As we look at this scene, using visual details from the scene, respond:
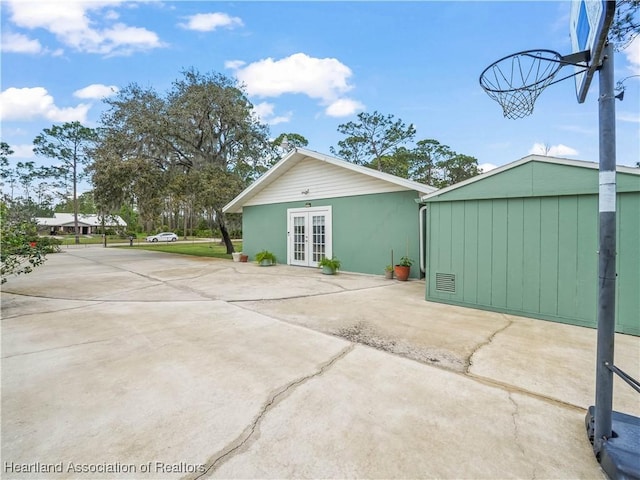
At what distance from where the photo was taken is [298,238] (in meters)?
10.6

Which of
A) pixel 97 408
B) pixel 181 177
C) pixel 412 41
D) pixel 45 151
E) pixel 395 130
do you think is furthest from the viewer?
pixel 45 151

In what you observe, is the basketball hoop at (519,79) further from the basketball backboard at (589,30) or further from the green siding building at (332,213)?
the green siding building at (332,213)

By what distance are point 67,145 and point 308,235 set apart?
3213 centimetres

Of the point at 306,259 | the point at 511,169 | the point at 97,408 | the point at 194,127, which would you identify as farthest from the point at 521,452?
the point at 194,127

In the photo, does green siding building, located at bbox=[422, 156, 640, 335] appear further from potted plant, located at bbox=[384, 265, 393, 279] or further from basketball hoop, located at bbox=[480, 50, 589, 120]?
potted plant, located at bbox=[384, 265, 393, 279]

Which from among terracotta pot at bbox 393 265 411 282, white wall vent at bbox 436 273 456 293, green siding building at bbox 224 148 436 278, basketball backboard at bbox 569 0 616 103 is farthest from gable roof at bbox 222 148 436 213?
basketball backboard at bbox 569 0 616 103

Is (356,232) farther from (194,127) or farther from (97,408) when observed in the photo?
(194,127)

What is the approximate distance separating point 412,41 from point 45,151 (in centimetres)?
3509

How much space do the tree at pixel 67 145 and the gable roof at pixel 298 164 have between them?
980 inches

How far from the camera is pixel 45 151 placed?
2880 centimetres

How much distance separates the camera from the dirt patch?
2896mm

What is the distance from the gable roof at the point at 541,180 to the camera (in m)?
3.78

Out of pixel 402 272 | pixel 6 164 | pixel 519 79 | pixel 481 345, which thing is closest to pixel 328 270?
pixel 402 272

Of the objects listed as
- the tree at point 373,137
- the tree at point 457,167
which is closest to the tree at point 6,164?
the tree at point 373,137
